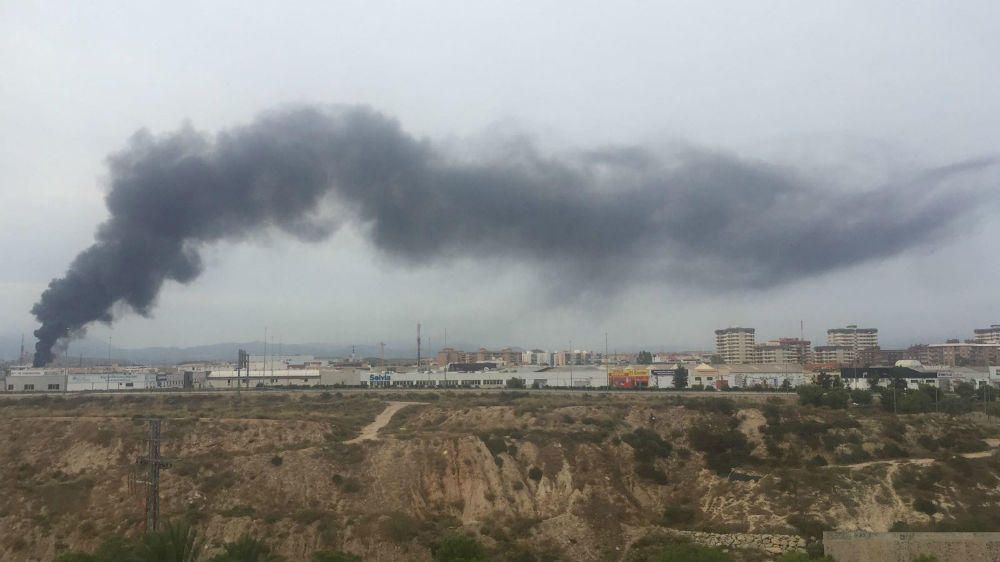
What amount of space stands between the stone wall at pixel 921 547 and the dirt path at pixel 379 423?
1211 inches

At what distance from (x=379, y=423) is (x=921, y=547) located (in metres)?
40.9

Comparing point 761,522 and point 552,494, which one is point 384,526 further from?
point 761,522

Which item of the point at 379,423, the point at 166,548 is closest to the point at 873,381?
the point at 379,423

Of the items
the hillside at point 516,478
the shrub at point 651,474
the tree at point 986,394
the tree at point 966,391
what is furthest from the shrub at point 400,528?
the tree at point 966,391

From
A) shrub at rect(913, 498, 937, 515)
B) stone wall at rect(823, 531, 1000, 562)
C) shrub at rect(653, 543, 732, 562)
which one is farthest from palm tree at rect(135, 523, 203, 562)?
shrub at rect(913, 498, 937, 515)

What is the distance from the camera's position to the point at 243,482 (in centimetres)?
4222

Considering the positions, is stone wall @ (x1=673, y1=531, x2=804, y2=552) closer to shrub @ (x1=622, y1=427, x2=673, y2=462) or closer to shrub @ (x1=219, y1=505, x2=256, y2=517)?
shrub @ (x1=622, y1=427, x2=673, y2=462)

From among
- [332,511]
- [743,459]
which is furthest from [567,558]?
[743,459]

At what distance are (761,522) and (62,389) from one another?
270 feet

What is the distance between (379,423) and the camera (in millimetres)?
59000

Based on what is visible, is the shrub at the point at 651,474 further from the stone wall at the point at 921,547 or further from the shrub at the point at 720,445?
the stone wall at the point at 921,547

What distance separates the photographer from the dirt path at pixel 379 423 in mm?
51506

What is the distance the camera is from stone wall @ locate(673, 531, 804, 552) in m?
34.4

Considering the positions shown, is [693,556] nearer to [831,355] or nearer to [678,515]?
[678,515]
